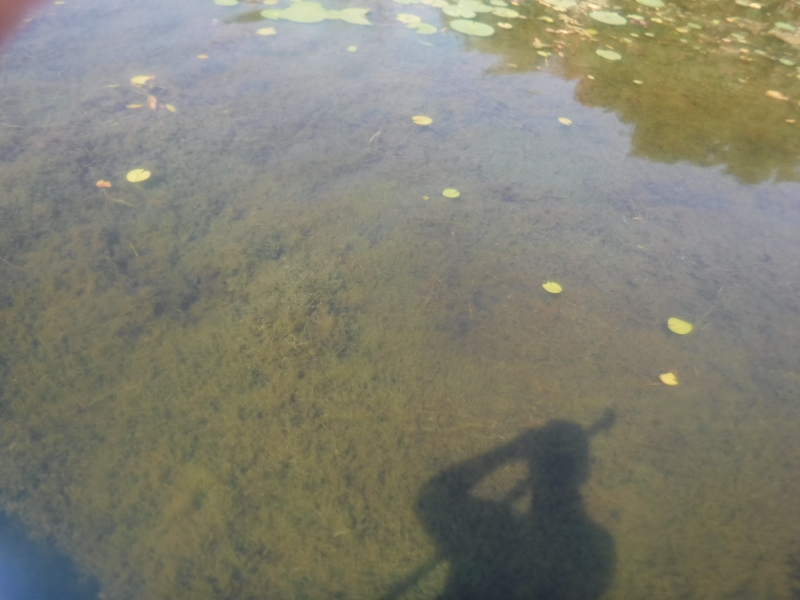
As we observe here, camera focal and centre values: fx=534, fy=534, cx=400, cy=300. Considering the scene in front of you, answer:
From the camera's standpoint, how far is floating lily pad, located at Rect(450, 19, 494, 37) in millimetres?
4422

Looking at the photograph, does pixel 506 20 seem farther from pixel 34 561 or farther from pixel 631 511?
pixel 34 561

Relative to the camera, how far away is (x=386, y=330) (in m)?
2.15

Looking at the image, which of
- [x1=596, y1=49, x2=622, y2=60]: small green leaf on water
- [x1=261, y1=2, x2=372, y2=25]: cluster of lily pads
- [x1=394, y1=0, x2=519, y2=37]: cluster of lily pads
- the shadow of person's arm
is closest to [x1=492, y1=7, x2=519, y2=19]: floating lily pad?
[x1=394, y1=0, x2=519, y2=37]: cluster of lily pads

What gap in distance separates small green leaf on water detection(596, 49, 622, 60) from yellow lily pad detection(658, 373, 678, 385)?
3176 mm

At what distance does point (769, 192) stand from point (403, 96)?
7.50 feet

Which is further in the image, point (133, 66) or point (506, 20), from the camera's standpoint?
point (506, 20)

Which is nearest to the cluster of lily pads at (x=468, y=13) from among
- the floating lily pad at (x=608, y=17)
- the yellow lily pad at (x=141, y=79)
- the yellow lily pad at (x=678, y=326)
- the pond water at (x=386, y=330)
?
the floating lily pad at (x=608, y=17)

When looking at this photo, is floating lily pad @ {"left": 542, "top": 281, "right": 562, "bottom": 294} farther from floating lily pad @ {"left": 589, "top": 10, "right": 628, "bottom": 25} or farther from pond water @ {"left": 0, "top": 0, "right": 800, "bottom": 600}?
floating lily pad @ {"left": 589, "top": 10, "right": 628, "bottom": 25}

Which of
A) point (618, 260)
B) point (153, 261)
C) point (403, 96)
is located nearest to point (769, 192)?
point (618, 260)

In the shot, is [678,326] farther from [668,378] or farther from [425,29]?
[425,29]

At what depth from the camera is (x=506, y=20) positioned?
4.74m

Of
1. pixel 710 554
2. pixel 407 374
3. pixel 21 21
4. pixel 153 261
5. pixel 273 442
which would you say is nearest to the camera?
pixel 710 554

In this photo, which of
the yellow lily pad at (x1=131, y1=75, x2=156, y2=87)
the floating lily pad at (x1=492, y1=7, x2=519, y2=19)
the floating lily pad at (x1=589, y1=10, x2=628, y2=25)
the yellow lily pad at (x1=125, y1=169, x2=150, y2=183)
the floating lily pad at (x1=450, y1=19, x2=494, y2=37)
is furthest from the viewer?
the floating lily pad at (x1=589, y1=10, x2=628, y2=25)

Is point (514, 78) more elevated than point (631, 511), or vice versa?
point (514, 78)
